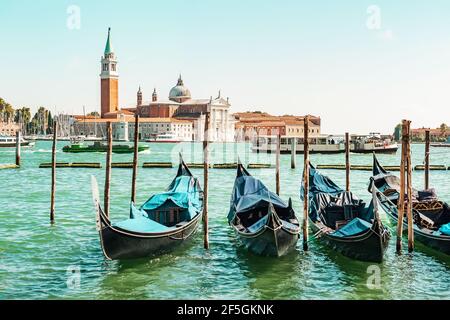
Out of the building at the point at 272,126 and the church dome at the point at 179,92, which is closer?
the building at the point at 272,126

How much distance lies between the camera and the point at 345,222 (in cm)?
990

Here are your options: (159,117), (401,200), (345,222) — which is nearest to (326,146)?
(345,222)

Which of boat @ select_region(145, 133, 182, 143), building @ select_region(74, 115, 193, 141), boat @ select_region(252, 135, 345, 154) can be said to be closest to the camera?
boat @ select_region(252, 135, 345, 154)

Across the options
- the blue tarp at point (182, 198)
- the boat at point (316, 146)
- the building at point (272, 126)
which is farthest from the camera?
the building at point (272, 126)

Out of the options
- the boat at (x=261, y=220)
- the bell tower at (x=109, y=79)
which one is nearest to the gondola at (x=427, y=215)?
the boat at (x=261, y=220)

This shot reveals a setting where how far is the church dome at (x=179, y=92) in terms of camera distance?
3848 inches

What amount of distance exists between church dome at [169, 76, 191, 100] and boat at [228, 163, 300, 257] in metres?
87.1

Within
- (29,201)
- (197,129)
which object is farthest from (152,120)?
(29,201)

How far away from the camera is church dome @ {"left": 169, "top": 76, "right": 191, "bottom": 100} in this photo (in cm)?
9775

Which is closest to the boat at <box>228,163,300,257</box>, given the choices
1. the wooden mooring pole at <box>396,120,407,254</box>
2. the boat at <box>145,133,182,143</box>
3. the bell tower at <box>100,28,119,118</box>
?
the wooden mooring pole at <box>396,120,407,254</box>

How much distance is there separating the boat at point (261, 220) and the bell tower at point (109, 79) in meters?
80.1

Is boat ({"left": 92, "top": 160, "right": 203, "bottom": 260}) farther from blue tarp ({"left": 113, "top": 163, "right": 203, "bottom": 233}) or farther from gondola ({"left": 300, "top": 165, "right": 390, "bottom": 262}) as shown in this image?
gondola ({"left": 300, "top": 165, "right": 390, "bottom": 262})

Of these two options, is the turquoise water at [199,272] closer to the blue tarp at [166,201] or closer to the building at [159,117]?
the blue tarp at [166,201]
